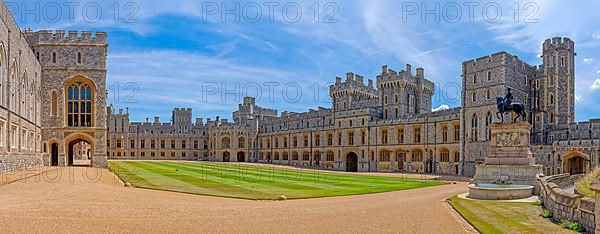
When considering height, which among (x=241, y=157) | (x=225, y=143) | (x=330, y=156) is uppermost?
(x=225, y=143)

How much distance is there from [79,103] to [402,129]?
107 ft

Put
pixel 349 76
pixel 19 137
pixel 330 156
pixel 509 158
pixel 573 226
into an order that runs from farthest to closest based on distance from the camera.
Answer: pixel 349 76
pixel 330 156
pixel 19 137
pixel 509 158
pixel 573 226

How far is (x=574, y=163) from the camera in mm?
36969

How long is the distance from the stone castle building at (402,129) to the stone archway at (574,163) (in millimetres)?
78

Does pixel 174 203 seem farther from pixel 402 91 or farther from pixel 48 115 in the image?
pixel 402 91

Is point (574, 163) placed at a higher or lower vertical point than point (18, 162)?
lower

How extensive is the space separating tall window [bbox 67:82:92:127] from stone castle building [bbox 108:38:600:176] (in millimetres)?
30880

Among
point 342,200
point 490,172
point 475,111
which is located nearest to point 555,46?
point 475,111

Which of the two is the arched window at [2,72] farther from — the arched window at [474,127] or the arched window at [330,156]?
the arched window at [330,156]

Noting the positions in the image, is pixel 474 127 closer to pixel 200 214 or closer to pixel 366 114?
pixel 366 114

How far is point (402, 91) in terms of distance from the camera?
2231 inches

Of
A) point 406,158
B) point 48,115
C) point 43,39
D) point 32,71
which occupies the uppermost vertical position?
point 43,39

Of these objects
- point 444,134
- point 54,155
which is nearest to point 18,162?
point 54,155

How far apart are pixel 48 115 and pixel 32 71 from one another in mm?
4930
